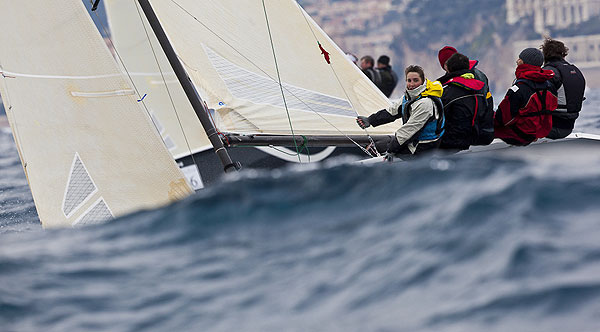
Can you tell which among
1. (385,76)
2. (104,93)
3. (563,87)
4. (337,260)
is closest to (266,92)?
(104,93)

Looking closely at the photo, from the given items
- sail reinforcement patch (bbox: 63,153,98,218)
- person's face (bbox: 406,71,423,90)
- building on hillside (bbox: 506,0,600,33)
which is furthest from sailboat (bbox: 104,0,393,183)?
building on hillside (bbox: 506,0,600,33)

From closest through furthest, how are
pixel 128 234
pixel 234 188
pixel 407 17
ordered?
pixel 128 234, pixel 234 188, pixel 407 17

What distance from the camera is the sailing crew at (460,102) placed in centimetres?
405

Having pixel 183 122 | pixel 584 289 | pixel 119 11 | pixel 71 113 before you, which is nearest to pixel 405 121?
pixel 71 113

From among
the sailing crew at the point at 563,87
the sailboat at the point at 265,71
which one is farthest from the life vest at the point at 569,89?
the sailboat at the point at 265,71

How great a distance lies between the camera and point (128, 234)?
2.75 meters

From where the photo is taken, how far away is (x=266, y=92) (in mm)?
5168

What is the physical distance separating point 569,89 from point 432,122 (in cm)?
82

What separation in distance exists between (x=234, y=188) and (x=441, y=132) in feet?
4.63

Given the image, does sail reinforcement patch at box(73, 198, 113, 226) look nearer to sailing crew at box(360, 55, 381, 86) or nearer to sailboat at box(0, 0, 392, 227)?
sailboat at box(0, 0, 392, 227)

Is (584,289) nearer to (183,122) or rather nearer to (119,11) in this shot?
(183,122)

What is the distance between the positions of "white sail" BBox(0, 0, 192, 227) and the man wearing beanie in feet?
5.38

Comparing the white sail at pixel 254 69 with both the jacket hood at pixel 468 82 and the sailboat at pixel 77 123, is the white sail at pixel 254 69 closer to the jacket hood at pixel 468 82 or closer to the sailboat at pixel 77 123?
the sailboat at pixel 77 123

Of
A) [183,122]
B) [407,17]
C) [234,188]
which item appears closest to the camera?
[234,188]
